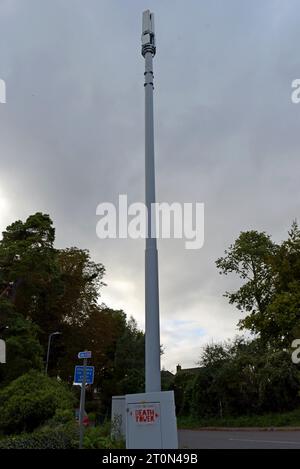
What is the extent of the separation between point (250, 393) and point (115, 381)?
26.0m

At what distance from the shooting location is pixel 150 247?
8266 mm

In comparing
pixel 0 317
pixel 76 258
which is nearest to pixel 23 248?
pixel 0 317

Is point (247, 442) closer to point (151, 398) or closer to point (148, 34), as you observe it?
point (151, 398)

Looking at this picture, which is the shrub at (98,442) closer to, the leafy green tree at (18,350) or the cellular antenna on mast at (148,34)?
the cellular antenna on mast at (148,34)

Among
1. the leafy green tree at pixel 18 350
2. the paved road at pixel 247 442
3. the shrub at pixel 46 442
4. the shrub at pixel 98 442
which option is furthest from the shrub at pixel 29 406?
the leafy green tree at pixel 18 350

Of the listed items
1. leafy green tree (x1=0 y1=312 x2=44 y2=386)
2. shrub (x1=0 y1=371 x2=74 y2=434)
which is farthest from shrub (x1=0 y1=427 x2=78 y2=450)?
leafy green tree (x1=0 y1=312 x2=44 y2=386)

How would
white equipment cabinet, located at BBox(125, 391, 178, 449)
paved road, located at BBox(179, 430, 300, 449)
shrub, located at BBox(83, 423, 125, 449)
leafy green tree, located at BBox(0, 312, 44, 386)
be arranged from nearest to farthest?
white equipment cabinet, located at BBox(125, 391, 178, 449), shrub, located at BBox(83, 423, 125, 449), paved road, located at BBox(179, 430, 300, 449), leafy green tree, located at BBox(0, 312, 44, 386)

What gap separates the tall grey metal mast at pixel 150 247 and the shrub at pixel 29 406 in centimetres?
1102

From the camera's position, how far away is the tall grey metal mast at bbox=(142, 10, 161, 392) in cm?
762

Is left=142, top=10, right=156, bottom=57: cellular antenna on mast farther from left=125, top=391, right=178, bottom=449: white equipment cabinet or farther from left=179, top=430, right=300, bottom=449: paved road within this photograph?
left=179, top=430, right=300, bottom=449: paved road

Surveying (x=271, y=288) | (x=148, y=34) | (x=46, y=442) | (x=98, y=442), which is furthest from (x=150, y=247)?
(x=271, y=288)

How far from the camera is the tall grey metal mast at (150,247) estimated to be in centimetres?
762

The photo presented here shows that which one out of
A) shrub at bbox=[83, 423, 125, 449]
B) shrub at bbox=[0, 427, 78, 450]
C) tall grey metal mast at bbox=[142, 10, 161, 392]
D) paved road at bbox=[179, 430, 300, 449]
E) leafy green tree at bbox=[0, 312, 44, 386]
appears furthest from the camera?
leafy green tree at bbox=[0, 312, 44, 386]

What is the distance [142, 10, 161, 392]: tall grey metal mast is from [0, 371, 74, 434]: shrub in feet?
36.1
